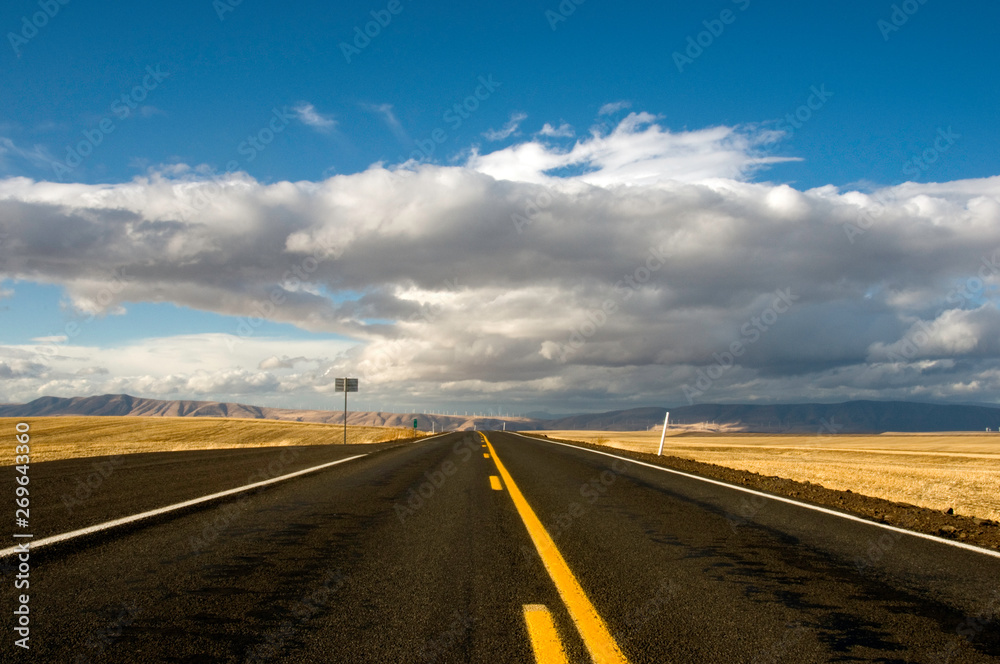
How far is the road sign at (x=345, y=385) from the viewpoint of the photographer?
142ft

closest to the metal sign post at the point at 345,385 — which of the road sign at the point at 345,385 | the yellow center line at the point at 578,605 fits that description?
the road sign at the point at 345,385

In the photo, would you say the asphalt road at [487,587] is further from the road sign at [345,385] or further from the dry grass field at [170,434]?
the dry grass field at [170,434]

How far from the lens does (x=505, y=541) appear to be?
18.8 feet

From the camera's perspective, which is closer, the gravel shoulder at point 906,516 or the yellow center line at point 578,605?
the yellow center line at point 578,605

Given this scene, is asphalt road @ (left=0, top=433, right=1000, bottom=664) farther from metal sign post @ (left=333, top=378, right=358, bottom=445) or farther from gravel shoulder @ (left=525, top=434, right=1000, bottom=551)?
metal sign post @ (left=333, top=378, right=358, bottom=445)

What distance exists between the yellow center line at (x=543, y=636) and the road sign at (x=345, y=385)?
1635 inches

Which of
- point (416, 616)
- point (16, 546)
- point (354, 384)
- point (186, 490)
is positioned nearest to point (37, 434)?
point (354, 384)

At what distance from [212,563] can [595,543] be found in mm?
3616

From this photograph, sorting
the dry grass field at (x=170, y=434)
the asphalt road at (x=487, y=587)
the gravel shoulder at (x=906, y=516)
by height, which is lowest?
the dry grass field at (x=170, y=434)

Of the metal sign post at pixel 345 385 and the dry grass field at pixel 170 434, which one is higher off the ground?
the metal sign post at pixel 345 385

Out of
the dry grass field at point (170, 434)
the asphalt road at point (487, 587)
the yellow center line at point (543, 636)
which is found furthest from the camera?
the dry grass field at point (170, 434)

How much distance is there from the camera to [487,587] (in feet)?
13.6

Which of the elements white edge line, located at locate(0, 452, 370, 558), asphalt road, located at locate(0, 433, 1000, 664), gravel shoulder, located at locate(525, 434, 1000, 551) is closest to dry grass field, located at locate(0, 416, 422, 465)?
white edge line, located at locate(0, 452, 370, 558)

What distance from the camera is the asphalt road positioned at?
3080 mm
